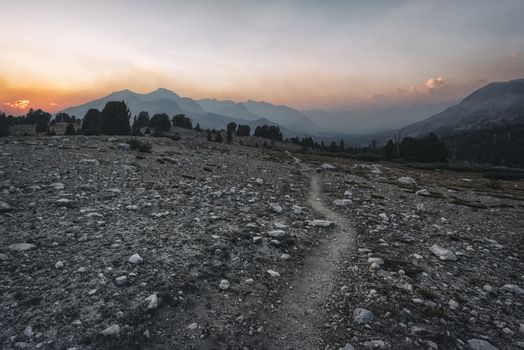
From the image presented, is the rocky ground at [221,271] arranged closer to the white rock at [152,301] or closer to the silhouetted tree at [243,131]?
the white rock at [152,301]

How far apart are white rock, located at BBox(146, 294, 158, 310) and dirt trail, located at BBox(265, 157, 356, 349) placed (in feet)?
10.6

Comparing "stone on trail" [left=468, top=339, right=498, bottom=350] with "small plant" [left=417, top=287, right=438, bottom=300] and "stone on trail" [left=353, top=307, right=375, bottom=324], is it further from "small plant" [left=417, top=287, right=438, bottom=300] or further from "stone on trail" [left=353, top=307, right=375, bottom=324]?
"stone on trail" [left=353, top=307, right=375, bottom=324]

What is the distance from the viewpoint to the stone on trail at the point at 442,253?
1475cm

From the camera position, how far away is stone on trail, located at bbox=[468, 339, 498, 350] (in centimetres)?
899

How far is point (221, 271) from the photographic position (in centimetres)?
1170

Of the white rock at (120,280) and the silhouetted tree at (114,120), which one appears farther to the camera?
the silhouetted tree at (114,120)

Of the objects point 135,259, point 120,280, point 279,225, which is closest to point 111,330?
point 120,280

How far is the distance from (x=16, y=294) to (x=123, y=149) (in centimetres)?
2863

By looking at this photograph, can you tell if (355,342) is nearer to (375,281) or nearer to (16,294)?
(375,281)

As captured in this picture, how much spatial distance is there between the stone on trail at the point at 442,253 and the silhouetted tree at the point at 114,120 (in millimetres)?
88223

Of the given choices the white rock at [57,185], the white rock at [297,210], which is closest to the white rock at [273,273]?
the white rock at [297,210]

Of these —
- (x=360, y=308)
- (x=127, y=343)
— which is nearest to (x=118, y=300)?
(x=127, y=343)

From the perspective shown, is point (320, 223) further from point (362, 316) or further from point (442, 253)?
point (362, 316)

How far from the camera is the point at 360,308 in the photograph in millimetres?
10266
